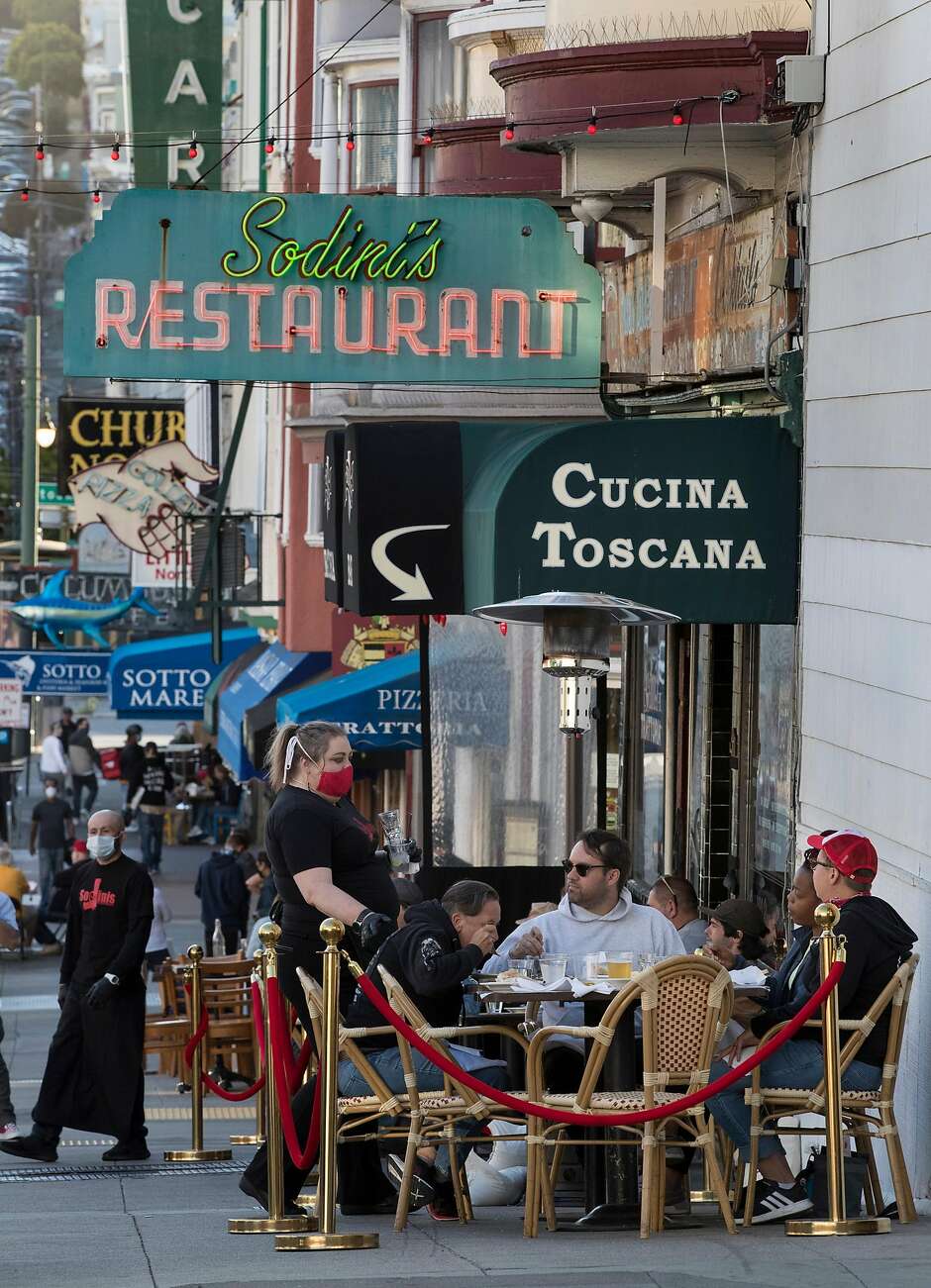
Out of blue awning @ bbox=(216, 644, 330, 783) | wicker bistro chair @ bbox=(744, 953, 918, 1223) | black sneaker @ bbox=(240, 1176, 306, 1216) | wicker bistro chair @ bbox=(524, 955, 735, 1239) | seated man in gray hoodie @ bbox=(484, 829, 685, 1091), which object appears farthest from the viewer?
blue awning @ bbox=(216, 644, 330, 783)

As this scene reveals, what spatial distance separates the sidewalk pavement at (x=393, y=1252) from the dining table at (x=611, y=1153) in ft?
0.63

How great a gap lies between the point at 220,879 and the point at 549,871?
627 centimetres

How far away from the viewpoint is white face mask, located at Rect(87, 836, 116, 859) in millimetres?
11617

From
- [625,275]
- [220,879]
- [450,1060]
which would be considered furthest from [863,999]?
[220,879]

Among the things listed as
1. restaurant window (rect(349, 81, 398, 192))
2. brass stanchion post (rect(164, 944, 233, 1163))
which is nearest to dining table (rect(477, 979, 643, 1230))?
brass stanchion post (rect(164, 944, 233, 1163))

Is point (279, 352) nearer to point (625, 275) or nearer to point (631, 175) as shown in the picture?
point (631, 175)

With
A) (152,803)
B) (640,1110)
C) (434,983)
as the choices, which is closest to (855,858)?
(640,1110)

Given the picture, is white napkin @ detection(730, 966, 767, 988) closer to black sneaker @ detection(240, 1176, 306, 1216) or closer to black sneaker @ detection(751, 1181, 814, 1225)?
black sneaker @ detection(751, 1181, 814, 1225)

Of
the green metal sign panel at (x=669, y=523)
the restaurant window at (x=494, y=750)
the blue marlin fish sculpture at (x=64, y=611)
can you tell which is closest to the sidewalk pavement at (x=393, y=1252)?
the green metal sign panel at (x=669, y=523)

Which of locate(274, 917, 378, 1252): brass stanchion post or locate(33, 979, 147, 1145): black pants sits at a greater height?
locate(274, 917, 378, 1252): brass stanchion post

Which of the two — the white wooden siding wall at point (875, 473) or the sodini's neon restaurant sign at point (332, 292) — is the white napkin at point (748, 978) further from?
the sodini's neon restaurant sign at point (332, 292)

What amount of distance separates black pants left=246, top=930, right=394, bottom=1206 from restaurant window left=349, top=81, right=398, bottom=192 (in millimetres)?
13564

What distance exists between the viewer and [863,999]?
26.9 feet

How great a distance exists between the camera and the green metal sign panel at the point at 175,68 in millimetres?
25625
